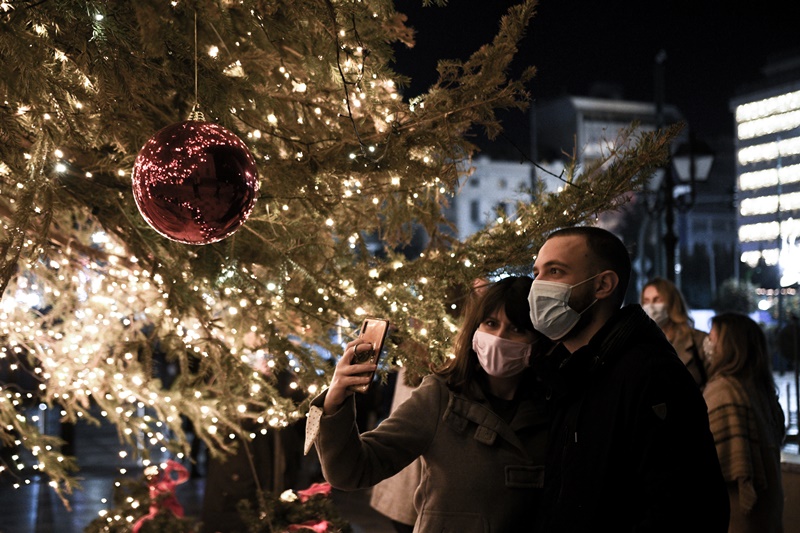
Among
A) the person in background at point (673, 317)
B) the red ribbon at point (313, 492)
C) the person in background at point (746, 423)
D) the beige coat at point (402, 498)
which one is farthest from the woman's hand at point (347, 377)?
the person in background at point (673, 317)

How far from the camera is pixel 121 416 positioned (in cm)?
484

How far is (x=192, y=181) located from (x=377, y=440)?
3.50ft

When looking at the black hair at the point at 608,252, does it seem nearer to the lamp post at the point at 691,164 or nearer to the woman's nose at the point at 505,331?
the woman's nose at the point at 505,331

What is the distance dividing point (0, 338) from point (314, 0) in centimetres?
365

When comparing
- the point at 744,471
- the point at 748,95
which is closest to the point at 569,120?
the point at 748,95

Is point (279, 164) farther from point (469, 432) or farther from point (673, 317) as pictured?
point (673, 317)

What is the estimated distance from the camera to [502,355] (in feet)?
9.68

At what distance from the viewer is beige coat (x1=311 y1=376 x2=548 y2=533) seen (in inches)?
A: 109

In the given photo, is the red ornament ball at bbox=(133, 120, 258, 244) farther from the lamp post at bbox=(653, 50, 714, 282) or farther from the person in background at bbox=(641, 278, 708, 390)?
the lamp post at bbox=(653, 50, 714, 282)

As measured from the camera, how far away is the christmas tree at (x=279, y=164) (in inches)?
106

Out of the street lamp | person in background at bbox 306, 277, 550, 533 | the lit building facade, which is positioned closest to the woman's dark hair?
person in background at bbox 306, 277, 550, 533

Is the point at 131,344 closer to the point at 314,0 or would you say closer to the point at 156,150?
the point at 156,150

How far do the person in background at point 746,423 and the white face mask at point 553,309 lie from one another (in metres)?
2.65

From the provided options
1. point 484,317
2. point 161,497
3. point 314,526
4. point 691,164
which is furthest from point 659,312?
point 691,164
